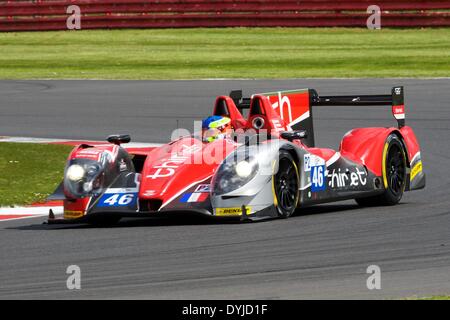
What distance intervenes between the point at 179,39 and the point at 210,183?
25.4 metres

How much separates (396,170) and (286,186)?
6.35 feet

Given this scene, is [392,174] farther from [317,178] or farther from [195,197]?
[195,197]

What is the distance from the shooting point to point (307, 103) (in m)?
13.2

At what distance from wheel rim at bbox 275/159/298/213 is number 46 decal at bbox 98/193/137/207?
129 centimetres

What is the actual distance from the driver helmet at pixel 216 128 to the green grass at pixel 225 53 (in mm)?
15741

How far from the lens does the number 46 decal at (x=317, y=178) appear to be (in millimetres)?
11562

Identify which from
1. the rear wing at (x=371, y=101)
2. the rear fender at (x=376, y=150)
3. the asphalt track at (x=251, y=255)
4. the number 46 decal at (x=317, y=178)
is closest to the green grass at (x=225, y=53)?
the asphalt track at (x=251, y=255)

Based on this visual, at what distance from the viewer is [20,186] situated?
13992 mm

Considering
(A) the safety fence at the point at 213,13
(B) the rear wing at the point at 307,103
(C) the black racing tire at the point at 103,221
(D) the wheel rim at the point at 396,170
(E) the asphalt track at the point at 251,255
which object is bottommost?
(E) the asphalt track at the point at 251,255

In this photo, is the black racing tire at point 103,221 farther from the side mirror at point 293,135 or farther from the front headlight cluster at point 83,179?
the side mirror at point 293,135

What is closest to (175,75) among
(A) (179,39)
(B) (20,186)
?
(A) (179,39)

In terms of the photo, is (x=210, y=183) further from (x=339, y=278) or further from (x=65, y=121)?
(x=65, y=121)

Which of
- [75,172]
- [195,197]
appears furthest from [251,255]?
[75,172]

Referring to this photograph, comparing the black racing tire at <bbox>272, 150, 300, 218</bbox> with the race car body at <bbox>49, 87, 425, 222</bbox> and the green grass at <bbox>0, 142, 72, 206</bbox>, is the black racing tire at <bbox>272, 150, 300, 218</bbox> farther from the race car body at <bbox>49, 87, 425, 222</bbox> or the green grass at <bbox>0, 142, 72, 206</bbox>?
the green grass at <bbox>0, 142, 72, 206</bbox>
